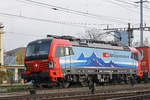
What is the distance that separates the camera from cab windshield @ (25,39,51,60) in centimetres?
2083

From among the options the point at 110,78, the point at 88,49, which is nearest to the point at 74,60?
the point at 88,49

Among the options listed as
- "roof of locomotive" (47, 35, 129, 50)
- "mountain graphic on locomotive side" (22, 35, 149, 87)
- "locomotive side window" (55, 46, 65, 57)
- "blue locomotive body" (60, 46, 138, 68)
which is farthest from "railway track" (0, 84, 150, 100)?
"roof of locomotive" (47, 35, 129, 50)

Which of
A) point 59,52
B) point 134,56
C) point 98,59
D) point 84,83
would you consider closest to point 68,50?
point 59,52

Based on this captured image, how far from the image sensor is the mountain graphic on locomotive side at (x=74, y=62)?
20594 mm

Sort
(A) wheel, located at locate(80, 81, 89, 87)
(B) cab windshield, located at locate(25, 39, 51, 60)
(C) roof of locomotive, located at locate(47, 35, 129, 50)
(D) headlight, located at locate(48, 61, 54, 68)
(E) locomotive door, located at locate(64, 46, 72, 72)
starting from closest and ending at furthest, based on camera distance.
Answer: (D) headlight, located at locate(48, 61, 54, 68) → (B) cab windshield, located at locate(25, 39, 51, 60) → (E) locomotive door, located at locate(64, 46, 72, 72) → (C) roof of locomotive, located at locate(47, 35, 129, 50) → (A) wheel, located at locate(80, 81, 89, 87)

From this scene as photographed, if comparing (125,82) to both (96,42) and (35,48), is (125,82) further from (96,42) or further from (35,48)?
(35,48)

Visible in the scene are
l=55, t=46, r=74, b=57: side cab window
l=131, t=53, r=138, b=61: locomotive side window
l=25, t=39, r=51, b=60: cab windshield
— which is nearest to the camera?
l=25, t=39, r=51, b=60: cab windshield

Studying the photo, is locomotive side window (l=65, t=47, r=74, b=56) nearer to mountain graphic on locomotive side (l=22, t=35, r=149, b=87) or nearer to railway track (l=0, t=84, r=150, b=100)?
mountain graphic on locomotive side (l=22, t=35, r=149, b=87)

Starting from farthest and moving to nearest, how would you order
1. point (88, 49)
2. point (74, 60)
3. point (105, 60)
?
point (105, 60)
point (88, 49)
point (74, 60)

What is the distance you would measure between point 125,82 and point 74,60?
28.5 feet

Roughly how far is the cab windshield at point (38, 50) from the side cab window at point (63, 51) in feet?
2.39

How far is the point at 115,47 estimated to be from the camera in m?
26.8

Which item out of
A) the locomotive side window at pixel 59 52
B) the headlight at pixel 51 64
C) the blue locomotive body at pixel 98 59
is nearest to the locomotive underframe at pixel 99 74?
the blue locomotive body at pixel 98 59

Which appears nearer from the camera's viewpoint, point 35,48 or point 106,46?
point 35,48
